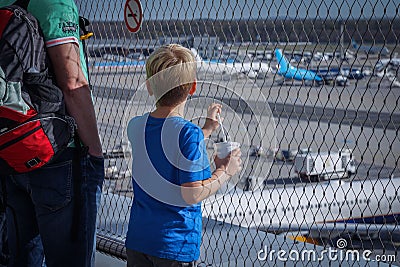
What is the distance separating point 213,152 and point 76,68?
0.48m

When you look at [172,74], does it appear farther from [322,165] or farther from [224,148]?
[322,165]

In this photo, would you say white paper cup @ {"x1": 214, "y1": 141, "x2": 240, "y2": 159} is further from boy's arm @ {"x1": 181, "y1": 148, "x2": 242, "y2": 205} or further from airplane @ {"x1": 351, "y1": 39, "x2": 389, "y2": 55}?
airplane @ {"x1": 351, "y1": 39, "x2": 389, "y2": 55}

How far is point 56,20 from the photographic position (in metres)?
1.84

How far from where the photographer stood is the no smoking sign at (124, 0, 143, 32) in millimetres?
2920

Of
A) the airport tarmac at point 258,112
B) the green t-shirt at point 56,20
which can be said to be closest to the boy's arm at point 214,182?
the airport tarmac at point 258,112

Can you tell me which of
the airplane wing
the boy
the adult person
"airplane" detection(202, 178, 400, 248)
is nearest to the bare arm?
the adult person

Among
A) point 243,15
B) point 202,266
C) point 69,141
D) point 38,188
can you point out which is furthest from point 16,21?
point 202,266

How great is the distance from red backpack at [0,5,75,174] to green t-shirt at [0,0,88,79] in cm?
3

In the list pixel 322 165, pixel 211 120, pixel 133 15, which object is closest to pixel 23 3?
pixel 211 120

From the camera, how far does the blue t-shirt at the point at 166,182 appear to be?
1.69 meters

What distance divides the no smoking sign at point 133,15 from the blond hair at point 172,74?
3.94 feet

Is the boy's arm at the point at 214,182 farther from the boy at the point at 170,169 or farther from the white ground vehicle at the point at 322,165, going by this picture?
the white ground vehicle at the point at 322,165

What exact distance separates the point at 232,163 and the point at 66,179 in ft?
1.78

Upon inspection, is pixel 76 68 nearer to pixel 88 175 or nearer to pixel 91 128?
pixel 91 128
